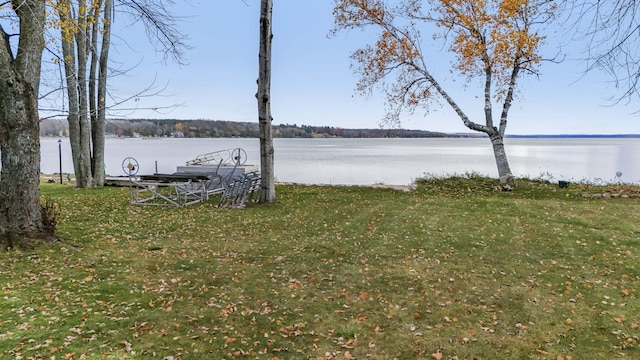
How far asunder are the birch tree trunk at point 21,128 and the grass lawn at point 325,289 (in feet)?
1.98

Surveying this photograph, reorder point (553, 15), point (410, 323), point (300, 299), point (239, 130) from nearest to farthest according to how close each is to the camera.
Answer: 1. point (553, 15)
2. point (410, 323)
3. point (300, 299)
4. point (239, 130)

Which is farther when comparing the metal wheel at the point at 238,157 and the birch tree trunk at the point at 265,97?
the metal wheel at the point at 238,157

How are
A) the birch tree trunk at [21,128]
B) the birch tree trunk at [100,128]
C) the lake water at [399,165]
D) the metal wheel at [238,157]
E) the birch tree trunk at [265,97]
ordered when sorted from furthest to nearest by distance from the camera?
1. the lake water at [399,165]
2. the birch tree trunk at [100,128]
3. the metal wheel at [238,157]
4. the birch tree trunk at [265,97]
5. the birch tree trunk at [21,128]

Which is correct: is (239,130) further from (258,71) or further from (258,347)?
(258,347)

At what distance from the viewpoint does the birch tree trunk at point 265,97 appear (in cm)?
1093

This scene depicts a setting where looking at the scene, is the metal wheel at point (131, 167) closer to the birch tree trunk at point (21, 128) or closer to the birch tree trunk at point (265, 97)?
the birch tree trunk at point (265, 97)

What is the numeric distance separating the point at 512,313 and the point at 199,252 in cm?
474

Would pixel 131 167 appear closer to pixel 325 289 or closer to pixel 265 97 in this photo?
pixel 265 97

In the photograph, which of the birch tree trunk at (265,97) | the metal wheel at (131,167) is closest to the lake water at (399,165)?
the metal wheel at (131,167)

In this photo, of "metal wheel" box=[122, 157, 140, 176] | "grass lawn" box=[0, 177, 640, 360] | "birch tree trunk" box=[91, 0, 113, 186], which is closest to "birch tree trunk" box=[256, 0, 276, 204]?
"grass lawn" box=[0, 177, 640, 360]

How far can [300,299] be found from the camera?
192 inches

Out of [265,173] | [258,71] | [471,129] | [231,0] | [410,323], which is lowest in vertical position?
[410,323]

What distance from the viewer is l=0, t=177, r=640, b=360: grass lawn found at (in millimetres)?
3781

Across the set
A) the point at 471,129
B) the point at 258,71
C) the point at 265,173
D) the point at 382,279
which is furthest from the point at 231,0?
the point at 471,129
